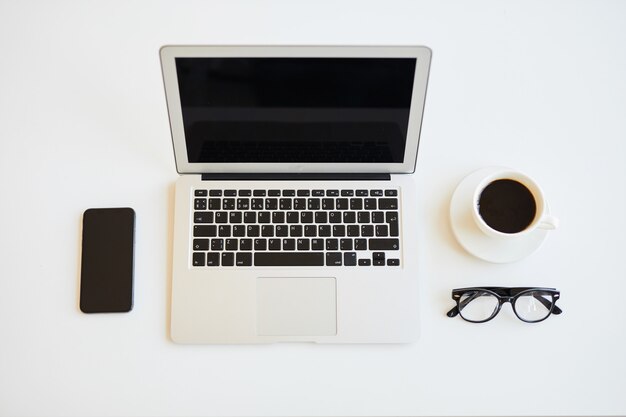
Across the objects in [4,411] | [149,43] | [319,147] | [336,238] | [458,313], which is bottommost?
[4,411]

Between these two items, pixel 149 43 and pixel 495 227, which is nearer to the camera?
pixel 495 227

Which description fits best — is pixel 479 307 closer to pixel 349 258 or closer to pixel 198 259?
pixel 349 258

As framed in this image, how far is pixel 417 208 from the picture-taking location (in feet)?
2.59

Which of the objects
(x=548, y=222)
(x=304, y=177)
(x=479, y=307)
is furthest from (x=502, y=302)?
(x=304, y=177)

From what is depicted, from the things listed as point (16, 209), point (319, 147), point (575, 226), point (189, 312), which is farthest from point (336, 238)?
point (16, 209)

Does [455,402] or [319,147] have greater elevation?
[319,147]

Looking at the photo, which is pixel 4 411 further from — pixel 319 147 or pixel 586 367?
pixel 586 367

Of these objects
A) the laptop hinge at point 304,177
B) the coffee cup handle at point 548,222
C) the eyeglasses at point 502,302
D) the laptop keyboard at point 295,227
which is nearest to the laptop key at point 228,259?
the laptop keyboard at point 295,227

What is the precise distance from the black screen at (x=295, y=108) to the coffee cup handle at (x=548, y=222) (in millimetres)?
223

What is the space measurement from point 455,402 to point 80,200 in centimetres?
68

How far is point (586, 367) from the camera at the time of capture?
752 mm

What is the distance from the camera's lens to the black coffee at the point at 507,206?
720 millimetres

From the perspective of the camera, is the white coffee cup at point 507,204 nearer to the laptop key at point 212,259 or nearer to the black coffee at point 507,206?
the black coffee at point 507,206

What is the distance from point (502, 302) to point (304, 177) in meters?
0.37
